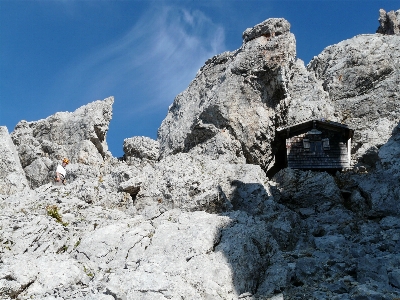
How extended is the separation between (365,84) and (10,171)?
108 ft

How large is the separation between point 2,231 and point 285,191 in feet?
46.7

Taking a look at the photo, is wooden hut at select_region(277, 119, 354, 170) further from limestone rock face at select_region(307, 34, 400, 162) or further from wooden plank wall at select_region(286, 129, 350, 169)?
limestone rock face at select_region(307, 34, 400, 162)

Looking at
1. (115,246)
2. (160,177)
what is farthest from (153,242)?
(160,177)

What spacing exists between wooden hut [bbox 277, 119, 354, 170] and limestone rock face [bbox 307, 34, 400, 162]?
5.02 ft

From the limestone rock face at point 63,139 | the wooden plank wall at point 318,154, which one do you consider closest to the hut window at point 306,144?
the wooden plank wall at point 318,154

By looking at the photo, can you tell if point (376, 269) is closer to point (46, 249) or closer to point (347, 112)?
point (46, 249)

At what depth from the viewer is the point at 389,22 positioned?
224 ft

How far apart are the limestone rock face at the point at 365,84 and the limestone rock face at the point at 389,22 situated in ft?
72.6

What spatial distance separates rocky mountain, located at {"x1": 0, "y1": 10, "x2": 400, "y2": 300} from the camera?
1268 centimetres

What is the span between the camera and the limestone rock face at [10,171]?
25.4 meters

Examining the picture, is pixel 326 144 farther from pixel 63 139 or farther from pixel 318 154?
pixel 63 139

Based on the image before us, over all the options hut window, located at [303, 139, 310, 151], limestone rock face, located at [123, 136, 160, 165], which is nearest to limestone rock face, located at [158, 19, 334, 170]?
limestone rock face, located at [123, 136, 160, 165]

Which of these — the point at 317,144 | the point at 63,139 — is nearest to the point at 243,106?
the point at 317,144

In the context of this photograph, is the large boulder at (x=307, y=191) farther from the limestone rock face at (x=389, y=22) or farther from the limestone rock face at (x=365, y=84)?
the limestone rock face at (x=389, y=22)
